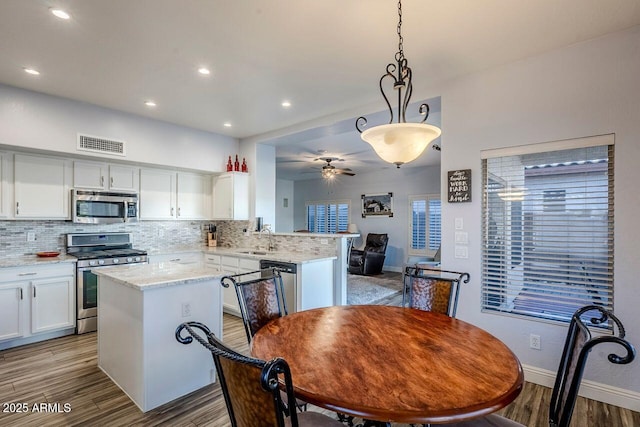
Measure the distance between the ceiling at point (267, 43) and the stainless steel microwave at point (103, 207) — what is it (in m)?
1.20

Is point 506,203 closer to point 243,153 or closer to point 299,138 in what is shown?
point 299,138

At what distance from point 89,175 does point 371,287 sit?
4.93m

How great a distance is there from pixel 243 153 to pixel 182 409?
155 inches

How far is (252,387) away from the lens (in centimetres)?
91

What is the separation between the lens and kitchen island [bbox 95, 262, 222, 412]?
7.39ft

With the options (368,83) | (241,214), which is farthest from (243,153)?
(368,83)

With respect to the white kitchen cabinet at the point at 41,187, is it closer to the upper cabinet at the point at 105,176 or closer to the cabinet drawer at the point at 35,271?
the upper cabinet at the point at 105,176

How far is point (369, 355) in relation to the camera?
142 cm

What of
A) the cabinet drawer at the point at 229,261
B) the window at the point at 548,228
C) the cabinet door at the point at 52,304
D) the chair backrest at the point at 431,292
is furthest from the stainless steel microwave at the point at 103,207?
the window at the point at 548,228

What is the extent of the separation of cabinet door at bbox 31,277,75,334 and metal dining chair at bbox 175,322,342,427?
11.9 ft

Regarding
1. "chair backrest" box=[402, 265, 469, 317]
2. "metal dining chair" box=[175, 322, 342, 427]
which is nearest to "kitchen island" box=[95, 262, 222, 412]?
"metal dining chair" box=[175, 322, 342, 427]

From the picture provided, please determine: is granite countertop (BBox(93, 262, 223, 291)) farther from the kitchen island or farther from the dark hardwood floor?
the dark hardwood floor

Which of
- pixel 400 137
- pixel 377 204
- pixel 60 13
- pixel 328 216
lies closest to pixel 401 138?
pixel 400 137

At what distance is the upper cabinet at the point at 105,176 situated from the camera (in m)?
4.04
